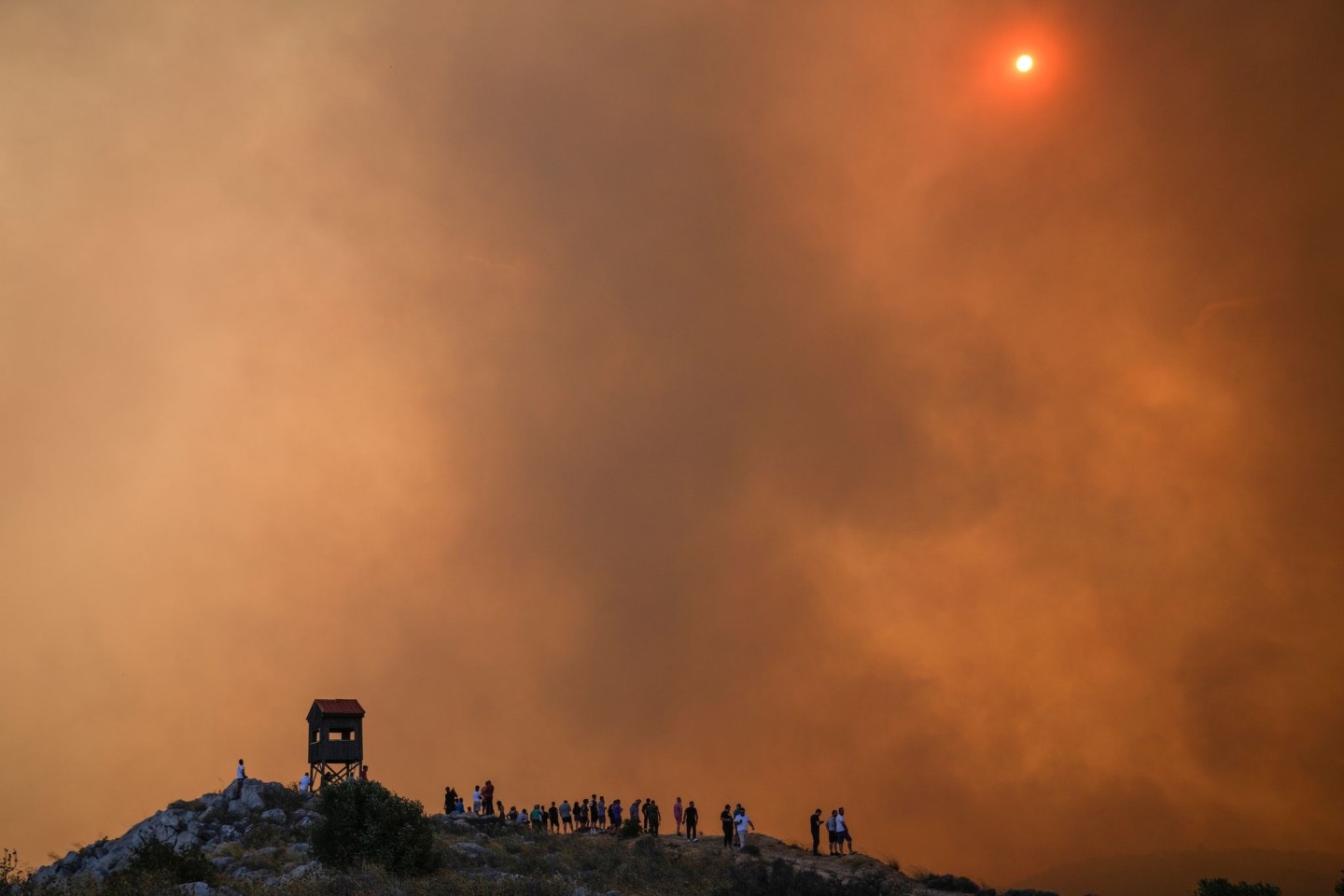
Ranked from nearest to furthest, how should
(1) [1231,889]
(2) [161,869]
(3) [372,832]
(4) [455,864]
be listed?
(2) [161,869], (3) [372,832], (4) [455,864], (1) [1231,889]

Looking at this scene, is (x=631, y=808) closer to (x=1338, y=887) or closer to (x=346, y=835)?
(x=346, y=835)

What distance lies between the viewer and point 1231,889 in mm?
42406

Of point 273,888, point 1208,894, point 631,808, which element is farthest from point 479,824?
point 1208,894

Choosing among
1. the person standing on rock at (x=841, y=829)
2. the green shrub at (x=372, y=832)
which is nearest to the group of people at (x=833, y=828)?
the person standing on rock at (x=841, y=829)

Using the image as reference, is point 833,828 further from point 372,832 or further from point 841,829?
point 372,832

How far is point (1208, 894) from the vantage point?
1671 inches

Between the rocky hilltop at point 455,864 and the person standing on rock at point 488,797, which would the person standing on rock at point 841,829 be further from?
the person standing on rock at point 488,797

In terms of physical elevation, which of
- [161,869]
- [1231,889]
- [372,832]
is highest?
[372,832]

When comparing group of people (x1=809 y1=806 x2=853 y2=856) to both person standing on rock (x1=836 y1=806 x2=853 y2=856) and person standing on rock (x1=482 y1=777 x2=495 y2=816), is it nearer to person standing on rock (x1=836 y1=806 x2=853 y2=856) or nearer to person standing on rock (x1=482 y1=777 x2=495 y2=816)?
person standing on rock (x1=836 y1=806 x2=853 y2=856)

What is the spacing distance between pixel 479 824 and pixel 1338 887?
1565 inches

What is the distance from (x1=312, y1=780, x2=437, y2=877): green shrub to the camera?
39.5 metres

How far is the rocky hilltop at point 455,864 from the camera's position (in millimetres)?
33625

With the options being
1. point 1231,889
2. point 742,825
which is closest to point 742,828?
point 742,825

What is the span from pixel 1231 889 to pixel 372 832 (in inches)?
1363
